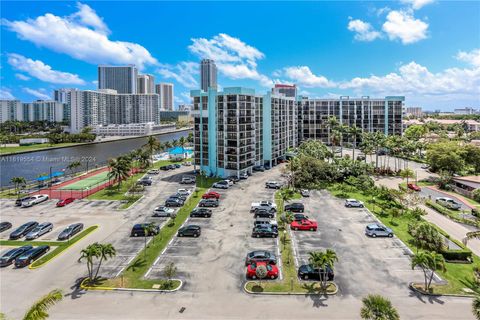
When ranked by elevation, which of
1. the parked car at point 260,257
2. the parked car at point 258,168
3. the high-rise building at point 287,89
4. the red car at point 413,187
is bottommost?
the parked car at point 260,257

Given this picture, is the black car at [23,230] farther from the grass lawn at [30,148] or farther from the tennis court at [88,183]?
the grass lawn at [30,148]

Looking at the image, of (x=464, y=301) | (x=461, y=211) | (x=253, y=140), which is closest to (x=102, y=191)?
(x=253, y=140)

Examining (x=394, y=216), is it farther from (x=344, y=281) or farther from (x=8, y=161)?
(x=8, y=161)

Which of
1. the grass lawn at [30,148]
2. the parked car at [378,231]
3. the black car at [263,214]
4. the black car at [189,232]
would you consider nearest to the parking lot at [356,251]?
the parked car at [378,231]

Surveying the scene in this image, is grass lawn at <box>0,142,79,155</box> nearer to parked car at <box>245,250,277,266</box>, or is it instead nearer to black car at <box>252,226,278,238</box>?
black car at <box>252,226,278,238</box>

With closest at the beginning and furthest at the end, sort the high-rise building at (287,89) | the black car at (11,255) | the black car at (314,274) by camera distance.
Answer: the black car at (314,274)
the black car at (11,255)
the high-rise building at (287,89)

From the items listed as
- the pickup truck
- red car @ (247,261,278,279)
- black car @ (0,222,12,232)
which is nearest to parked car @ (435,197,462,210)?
the pickup truck
